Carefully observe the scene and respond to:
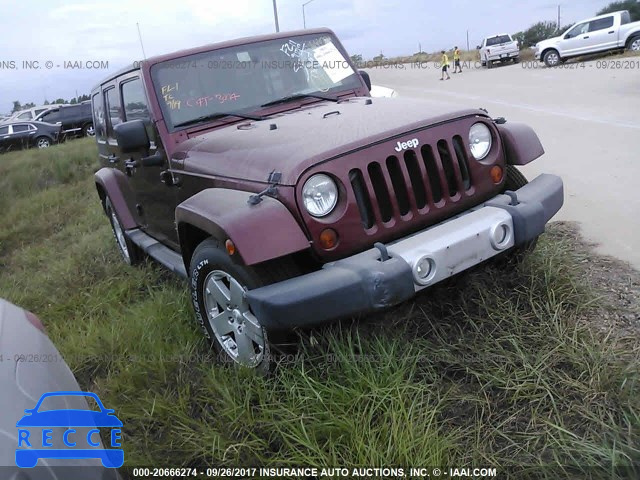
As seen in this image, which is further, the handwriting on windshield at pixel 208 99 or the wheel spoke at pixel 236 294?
the handwriting on windshield at pixel 208 99

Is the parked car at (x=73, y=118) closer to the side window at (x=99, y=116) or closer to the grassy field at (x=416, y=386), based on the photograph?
the side window at (x=99, y=116)

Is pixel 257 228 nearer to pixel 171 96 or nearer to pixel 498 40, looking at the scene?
pixel 171 96

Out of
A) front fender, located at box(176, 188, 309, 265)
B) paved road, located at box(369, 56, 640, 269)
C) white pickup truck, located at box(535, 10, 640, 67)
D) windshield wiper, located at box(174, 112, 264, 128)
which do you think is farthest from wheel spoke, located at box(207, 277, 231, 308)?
white pickup truck, located at box(535, 10, 640, 67)

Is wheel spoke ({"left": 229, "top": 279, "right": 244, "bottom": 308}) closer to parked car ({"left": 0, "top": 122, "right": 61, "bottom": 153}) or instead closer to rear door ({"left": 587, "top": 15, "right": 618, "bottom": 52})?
parked car ({"left": 0, "top": 122, "right": 61, "bottom": 153})

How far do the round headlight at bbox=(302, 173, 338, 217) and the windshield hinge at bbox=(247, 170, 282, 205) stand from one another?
142 mm

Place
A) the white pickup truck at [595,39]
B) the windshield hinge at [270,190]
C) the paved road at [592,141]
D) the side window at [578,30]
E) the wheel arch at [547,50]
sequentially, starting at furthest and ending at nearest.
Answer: the wheel arch at [547,50] → the side window at [578,30] → the white pickup truck at [595,39] → the paved road at [592,141] → the windshield hinge at [270,190]

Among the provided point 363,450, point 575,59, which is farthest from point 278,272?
point 575,59

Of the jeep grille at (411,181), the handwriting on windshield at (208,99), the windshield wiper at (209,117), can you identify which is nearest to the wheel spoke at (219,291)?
the jeep grille at (411,181)

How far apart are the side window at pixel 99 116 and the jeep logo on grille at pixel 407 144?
3.82 meters

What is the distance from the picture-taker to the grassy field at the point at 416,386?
7.52 feet

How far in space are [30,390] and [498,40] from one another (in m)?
29.9

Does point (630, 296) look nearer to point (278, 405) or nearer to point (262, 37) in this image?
point (278, 405)

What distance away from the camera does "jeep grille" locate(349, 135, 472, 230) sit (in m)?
2.76

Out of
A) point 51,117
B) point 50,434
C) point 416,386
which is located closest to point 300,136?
point 416,386
